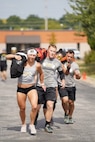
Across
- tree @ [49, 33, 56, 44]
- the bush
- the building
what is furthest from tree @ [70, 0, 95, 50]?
the building

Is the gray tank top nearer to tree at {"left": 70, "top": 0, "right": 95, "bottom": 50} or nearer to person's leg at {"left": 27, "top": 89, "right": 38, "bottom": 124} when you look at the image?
person's leg at {"left": 27, "top": 89, "right": 38, "bottom": 124}

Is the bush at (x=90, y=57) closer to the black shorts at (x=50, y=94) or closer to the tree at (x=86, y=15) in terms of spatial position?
the tree at (x=86, y=15)

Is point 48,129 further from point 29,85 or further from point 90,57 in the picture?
point 90,57

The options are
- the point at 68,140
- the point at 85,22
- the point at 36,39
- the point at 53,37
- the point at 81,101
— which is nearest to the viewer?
the point at 68,140

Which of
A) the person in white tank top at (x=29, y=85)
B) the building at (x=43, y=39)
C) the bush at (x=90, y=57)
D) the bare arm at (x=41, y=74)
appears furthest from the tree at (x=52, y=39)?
the person in white tank top at (x=29, y=85)

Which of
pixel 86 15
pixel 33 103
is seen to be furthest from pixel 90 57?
pixel 33 103

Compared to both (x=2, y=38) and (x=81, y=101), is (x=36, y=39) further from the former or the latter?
(x=81, y=101)

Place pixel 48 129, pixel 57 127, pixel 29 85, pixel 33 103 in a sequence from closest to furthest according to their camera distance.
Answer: pixel 33 103, pixel 29 85, pixel 48 129, pixel 57 127

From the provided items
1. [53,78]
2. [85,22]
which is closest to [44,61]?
[53,78]

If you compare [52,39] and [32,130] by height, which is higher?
[32,130]

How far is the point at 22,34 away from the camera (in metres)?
85.4

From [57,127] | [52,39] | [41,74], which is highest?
[41,74]

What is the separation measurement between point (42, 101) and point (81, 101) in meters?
6.77

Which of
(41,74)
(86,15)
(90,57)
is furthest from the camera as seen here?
(90,57)
